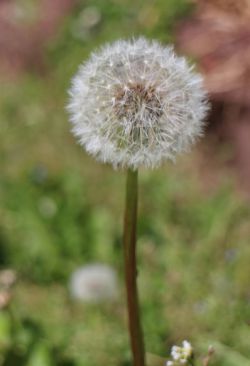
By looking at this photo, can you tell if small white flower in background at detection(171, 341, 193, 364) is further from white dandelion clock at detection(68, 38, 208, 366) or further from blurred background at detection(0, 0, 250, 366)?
blurred background at detection(0, 0, 250, 366)

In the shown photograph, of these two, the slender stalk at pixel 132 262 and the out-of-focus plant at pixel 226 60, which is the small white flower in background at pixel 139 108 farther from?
the out-of-focus plant at pixel 226 60

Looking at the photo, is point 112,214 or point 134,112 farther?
point 112,214

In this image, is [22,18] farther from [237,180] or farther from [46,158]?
[237,180]

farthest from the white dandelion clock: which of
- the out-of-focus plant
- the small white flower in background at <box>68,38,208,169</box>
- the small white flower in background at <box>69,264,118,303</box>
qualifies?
the out-of-focus plant

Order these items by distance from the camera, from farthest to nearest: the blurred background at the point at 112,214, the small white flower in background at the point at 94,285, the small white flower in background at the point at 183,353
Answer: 1. the small white flower in background at the point at 94,285
2. the blurred background at the point at 112,214
3. the small white flower in background at the point at 183,353

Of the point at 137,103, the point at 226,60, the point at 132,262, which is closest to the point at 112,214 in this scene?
the point at 226,60

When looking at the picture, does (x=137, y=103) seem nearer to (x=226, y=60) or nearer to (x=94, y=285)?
(x=94, y=285)

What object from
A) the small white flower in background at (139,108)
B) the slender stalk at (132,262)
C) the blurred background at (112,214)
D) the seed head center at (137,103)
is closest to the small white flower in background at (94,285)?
the blurred background at (112,214)

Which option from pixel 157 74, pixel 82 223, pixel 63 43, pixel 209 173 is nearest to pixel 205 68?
pixel 209 173
